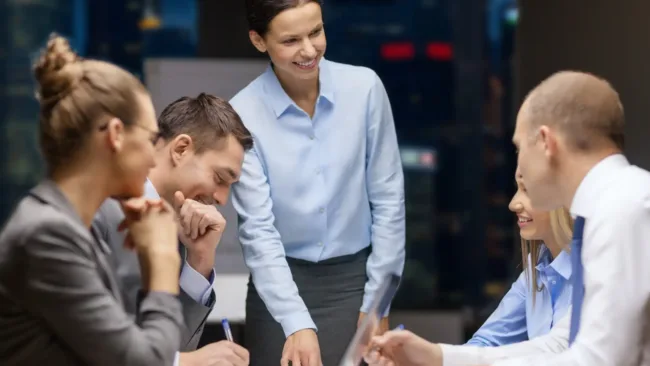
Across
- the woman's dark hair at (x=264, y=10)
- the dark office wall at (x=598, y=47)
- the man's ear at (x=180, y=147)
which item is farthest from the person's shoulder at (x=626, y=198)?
the dark office wall at (x=598, y=47)

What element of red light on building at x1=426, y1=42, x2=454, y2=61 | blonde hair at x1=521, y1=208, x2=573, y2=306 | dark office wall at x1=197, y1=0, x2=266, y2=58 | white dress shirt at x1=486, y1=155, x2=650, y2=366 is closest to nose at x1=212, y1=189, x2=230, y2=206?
blonde hair at x1=521, y1=208, x2=573, y2=306

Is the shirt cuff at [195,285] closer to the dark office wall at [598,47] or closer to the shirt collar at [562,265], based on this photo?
the shirt collar at [562,265]

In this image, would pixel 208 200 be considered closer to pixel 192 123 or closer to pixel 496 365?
pixel 192 123

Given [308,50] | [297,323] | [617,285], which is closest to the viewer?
[617,285]

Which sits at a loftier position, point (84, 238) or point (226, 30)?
point (84, 238)

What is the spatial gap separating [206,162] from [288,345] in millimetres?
579

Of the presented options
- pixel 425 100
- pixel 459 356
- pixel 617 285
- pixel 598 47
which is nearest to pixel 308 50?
pixel 459 356

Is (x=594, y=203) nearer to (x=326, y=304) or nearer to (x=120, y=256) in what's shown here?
(x=120, y=256)

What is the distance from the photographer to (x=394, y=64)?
1141 centimetres

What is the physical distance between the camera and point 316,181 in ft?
10.7

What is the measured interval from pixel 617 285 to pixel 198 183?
1.16 m

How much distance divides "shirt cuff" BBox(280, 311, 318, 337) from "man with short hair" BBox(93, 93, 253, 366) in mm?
375

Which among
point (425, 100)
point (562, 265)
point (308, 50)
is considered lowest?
point (425, 100)

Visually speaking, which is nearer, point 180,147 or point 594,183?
point 594,183
